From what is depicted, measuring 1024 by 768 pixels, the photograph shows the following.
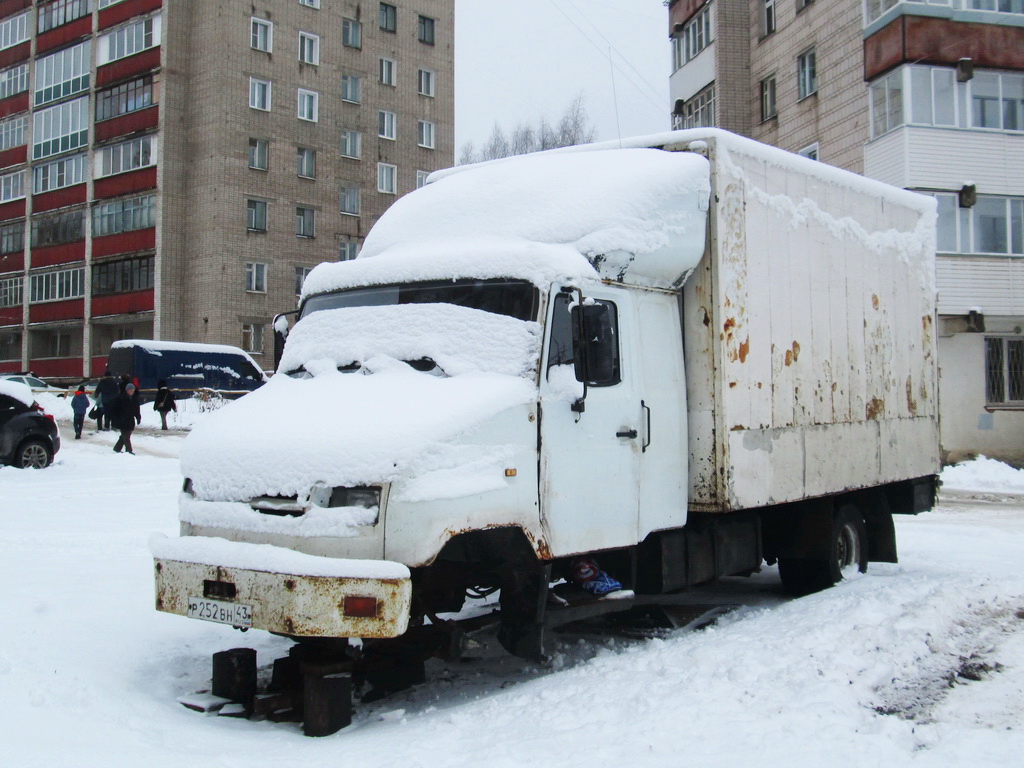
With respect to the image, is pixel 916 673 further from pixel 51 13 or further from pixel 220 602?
pixel 51 13

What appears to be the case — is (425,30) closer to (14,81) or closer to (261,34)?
(261,34)

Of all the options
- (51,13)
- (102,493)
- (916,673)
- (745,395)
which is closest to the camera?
(916,673)

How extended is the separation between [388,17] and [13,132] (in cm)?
1896

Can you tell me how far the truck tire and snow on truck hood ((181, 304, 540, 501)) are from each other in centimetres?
408

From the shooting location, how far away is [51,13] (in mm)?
48031

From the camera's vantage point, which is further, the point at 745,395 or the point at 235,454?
the point at 745,395

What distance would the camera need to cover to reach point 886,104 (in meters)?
24.7

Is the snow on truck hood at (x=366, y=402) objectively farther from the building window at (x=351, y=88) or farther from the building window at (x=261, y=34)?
the building window at (x=351, y=88)

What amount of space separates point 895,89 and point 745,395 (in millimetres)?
19630

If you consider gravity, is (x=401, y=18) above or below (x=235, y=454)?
above

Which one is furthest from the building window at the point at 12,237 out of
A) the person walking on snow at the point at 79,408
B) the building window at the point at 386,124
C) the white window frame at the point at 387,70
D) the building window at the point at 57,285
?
the person walking on snow at the point at 79,408

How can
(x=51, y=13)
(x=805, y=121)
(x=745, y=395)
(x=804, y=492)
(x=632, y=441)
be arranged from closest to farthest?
(x=632, y=441) < (x=745, y=395) < (x=804, y=492) < (x=805, y=121) < (x=51, y=13)

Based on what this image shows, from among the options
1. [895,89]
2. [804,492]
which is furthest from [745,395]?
[895,89]

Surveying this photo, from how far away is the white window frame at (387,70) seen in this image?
156ft
